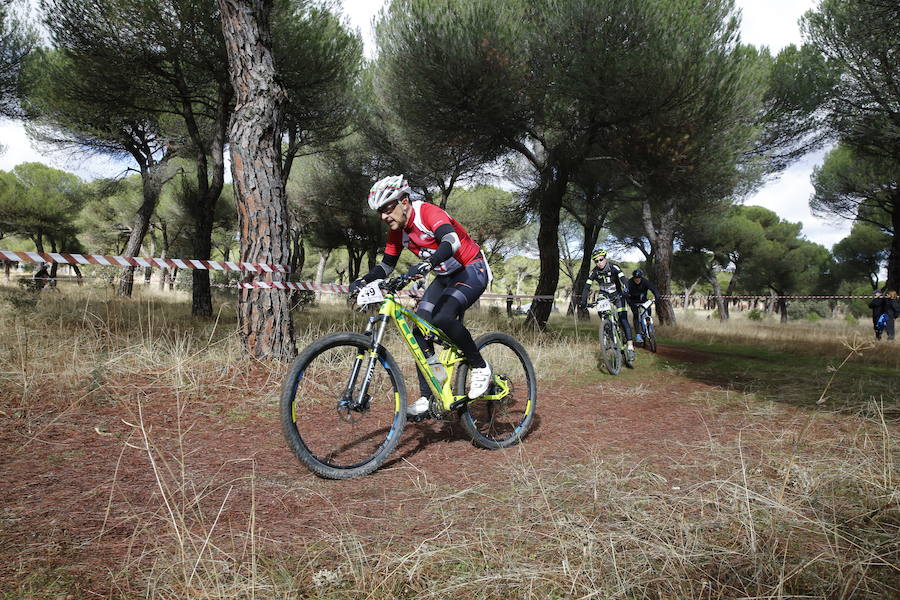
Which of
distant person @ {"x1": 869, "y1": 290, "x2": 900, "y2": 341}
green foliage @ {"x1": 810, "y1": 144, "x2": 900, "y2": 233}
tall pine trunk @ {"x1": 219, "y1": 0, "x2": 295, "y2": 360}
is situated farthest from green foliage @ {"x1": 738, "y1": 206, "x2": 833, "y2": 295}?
tall pine trunk @ {"x1": 219, "y1": 0, "x2": 295, "y2": 360}

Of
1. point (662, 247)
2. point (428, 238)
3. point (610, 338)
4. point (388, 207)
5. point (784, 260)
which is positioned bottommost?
point (610, 338)

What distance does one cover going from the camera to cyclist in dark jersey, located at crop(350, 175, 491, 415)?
10.8 ft

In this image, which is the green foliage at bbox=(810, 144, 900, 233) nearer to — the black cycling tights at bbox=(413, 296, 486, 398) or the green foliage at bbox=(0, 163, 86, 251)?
the black cycling tights at bbox=(413, 296, 486, 398)

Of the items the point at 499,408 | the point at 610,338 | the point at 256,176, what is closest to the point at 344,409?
the point at 499,408

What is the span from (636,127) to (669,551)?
964cm

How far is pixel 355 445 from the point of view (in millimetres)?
3371

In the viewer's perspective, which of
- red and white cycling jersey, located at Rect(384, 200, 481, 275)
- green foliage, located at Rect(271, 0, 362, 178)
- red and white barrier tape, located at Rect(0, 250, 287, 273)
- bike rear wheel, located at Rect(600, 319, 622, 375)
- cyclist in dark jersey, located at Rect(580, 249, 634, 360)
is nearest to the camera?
red and white cycling jersey, located at Rect(384, 200, 481, 275)

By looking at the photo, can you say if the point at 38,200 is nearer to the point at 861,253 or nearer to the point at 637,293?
the point at 637,293

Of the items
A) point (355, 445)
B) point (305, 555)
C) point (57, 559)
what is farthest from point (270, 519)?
point (355, 445)

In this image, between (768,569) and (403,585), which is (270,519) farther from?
(768,569)

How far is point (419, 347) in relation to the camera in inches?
131

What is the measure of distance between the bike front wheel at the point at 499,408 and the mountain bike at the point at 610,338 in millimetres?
2915

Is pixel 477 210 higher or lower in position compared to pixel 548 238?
higher

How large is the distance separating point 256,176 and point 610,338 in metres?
5.09
